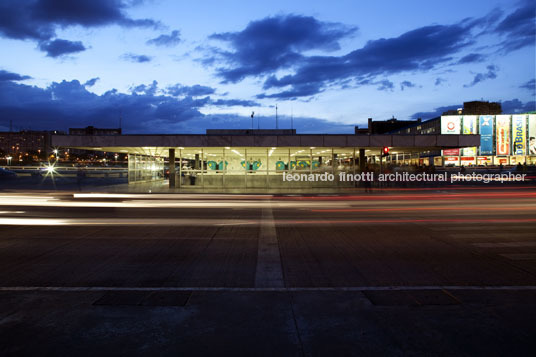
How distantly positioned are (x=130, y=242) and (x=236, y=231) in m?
3.03

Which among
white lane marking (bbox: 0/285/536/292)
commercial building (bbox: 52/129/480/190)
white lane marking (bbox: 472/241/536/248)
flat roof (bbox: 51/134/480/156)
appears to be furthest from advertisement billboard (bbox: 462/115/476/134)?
white lane marking (bbox: 0/285/536/292)

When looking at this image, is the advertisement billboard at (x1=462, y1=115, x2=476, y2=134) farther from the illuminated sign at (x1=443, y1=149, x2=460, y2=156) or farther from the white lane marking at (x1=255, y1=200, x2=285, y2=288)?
the white lane marking at (x1=255, y1=200, x2=285, y2=288)

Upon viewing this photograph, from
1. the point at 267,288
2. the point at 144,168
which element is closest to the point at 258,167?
the point at 144,168

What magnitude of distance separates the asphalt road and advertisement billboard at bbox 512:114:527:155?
332ft

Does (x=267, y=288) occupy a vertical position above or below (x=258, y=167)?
below

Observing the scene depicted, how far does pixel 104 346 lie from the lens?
365cm

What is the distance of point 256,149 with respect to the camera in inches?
1182

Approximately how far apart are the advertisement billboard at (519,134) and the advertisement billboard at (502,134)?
1.41 metres

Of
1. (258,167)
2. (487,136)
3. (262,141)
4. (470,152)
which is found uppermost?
(487,136)

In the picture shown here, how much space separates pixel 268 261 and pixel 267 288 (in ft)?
5.44

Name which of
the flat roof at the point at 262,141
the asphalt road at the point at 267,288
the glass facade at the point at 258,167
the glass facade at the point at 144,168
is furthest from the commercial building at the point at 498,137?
the asphalt road at the point at 267,288

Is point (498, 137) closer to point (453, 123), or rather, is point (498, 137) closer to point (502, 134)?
point (502, 134)

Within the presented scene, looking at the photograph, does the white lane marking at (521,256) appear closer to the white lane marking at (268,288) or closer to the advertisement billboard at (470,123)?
the white lane marking at (268,288)

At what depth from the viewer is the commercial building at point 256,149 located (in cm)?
2680
